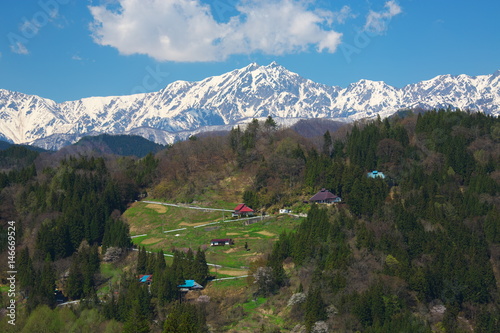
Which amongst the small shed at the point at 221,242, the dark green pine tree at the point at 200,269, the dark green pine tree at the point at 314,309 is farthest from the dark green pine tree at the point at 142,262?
the dark green pine tree at the point at 314,309

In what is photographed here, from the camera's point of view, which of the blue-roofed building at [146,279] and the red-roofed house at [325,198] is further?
the red-roofed house at [325,198]

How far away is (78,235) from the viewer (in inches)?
3083

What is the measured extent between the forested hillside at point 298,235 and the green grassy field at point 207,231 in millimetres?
2597

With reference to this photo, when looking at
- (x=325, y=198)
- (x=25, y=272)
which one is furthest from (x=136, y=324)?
(x=325, y=198)

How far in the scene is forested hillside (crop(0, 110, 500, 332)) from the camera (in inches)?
2076

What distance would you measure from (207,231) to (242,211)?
719 centimetres

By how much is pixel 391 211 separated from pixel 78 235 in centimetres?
4218

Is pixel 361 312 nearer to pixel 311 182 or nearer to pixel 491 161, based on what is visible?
pixel 311 182

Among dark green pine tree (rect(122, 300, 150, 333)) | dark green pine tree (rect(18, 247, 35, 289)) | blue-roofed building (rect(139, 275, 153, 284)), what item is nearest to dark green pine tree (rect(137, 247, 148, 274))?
blue-roofed building (rect(139, 275, 153, 284))

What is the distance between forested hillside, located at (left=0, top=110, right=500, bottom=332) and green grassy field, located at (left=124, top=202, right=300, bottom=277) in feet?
8.52

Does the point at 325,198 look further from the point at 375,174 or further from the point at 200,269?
the point at 200,269

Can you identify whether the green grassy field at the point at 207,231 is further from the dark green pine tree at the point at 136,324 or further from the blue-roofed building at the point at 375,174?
the blue-roofed building at the point at 375,174

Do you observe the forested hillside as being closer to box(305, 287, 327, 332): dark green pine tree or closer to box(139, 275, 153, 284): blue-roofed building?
box(305, 287, 327, 332): dark green pine tree

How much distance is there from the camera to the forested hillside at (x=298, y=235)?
2076 inches
